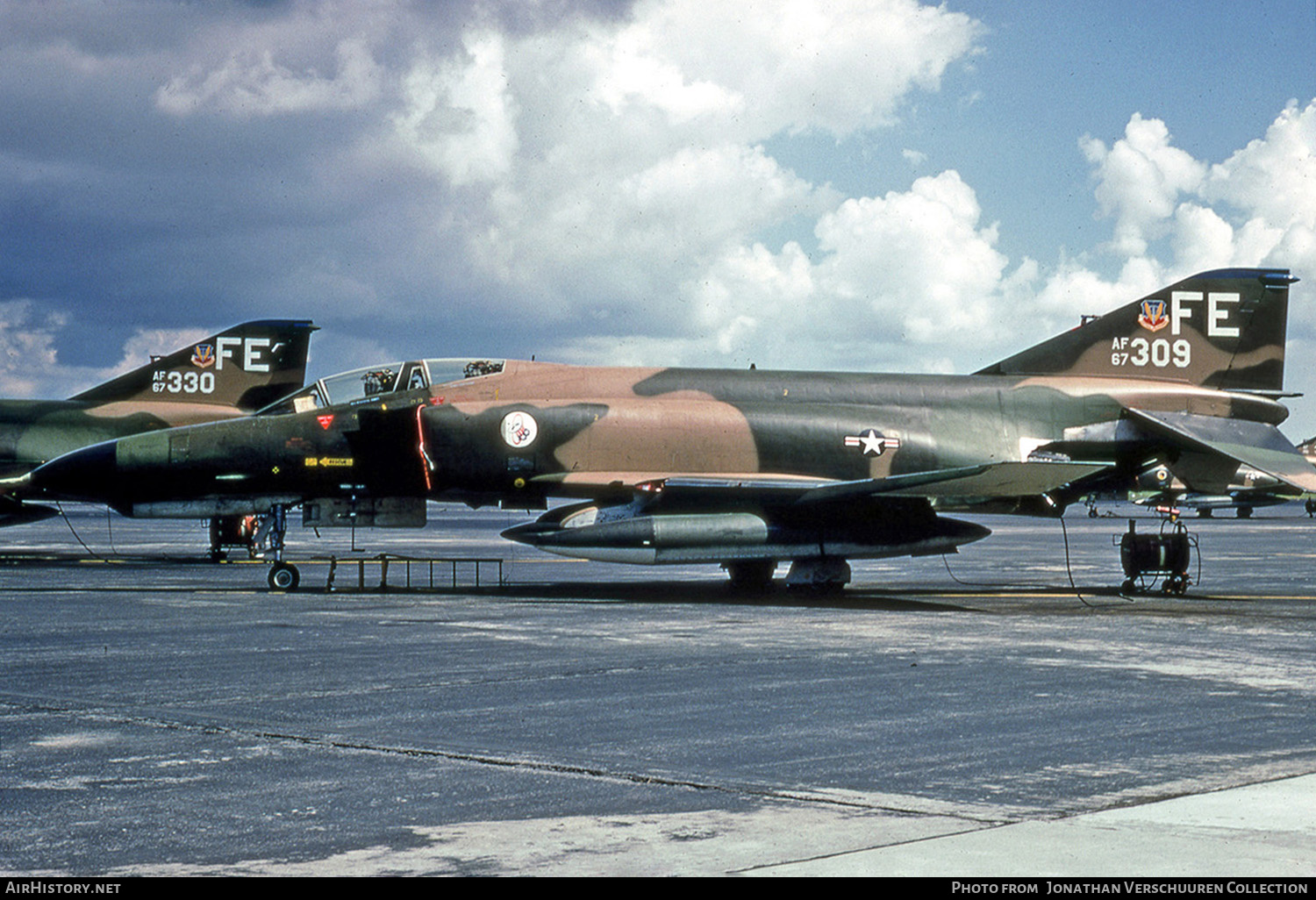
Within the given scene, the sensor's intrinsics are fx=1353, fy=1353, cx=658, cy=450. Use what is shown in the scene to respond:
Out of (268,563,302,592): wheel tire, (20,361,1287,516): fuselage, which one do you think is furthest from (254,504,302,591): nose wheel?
(20,361,1287,516): fuselage

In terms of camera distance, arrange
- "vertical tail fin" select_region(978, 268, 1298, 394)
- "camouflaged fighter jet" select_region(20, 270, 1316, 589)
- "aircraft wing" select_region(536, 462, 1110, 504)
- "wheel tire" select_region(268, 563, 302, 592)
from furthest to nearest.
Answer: "vertical tail fin" select_region(978, 268, 1298, 394), "wheel tire" select_region(268, 563, 302, 592), "camouflaged fighter jet" select_region(20, 270, 1316, 589), "aircraft wing" select_region(536, 462, 1110, 504)

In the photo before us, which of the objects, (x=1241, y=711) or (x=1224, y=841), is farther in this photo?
(x=1241, y=711)

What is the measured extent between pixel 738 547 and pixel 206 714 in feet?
36.4

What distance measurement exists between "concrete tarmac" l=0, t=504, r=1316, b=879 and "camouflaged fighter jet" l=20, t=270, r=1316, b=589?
180cm

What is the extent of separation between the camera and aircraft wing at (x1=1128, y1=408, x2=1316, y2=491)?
20192mm

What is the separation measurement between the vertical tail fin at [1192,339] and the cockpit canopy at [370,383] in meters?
9.18

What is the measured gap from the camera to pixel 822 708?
374 inches

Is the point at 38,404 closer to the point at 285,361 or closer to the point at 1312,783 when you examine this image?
the point at 285,361

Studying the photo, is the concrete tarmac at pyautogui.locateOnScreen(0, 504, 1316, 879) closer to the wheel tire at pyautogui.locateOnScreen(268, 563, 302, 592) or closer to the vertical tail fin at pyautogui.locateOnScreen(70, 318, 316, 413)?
the wheel tire at pyautogui.locateOnScreen(268, 563, 302, 592)

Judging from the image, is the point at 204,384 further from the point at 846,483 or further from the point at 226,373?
the point at 846,483

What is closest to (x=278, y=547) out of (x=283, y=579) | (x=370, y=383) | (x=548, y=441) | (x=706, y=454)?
(x=283, y=579)

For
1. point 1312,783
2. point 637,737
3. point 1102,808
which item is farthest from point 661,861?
point 1312,783

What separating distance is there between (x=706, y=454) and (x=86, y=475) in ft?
29.5

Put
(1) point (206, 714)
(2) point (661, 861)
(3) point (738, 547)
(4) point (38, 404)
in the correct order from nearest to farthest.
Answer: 1. (2) point (661, 861)
2. (1) point (206, 714)
3. (3) point (738, 547)
4. (4) point (38, 404)
